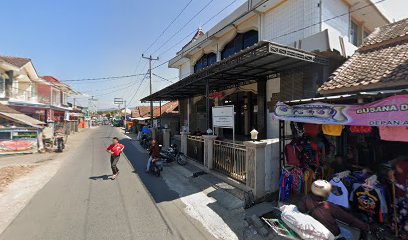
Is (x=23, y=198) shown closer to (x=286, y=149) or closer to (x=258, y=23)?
(x=286, y=149)

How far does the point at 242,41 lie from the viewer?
12812 mm

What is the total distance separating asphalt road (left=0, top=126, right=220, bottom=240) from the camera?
4660 mm

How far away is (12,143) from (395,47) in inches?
806

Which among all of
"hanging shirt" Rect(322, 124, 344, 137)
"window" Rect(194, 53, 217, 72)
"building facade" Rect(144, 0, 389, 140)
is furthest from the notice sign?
"window" Rect(194, 53, 217, 72)

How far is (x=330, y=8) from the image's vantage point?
32.1 feet

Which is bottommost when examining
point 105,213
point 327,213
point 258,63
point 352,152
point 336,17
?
point 105,213

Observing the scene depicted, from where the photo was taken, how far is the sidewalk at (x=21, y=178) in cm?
596

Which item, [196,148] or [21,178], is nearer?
[21,178]

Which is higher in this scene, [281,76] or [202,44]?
[202,44]

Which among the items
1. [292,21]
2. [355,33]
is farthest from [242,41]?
[355,33]

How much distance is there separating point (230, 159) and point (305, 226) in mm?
4262

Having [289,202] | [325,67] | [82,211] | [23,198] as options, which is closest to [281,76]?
[325,67]

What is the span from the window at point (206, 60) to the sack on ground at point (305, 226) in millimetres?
13204

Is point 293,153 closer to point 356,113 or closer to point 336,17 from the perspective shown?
point 356,113
